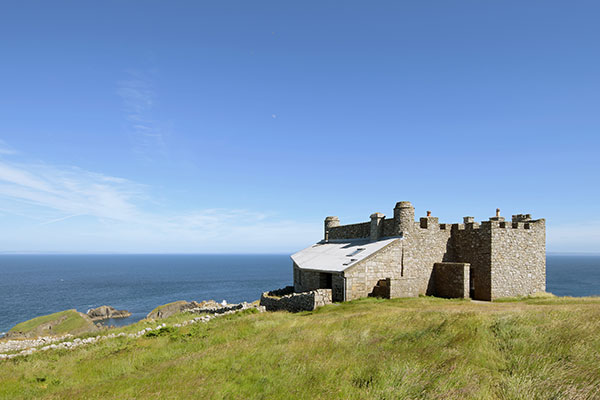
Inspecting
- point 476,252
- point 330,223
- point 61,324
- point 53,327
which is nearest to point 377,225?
point 476,252

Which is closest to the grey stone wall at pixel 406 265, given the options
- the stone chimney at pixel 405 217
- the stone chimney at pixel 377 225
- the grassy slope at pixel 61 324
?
the stone chimney at pixel 405 217

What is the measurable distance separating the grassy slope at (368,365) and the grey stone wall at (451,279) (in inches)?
505

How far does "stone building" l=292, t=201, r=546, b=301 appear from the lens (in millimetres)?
21625

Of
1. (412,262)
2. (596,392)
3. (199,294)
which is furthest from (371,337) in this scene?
(199,294)

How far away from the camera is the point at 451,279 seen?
76.2 feet

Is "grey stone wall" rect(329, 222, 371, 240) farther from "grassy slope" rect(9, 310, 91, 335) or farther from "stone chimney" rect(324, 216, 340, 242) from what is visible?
"grassy slope" rect(9, 310, 91, 335)

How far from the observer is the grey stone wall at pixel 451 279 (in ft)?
73.7

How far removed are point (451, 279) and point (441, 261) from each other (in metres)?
1.79

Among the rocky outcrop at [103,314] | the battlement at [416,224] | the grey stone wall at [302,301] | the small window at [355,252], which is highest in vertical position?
the battlement at [416,224]

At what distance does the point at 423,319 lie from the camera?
36.4 ft

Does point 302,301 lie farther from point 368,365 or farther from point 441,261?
point 368,365

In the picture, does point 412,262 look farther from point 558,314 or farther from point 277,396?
point 277,396

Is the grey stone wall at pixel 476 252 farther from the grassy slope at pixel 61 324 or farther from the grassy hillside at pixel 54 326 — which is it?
the grassy slope at pixel 61 324

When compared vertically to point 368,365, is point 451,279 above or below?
below
